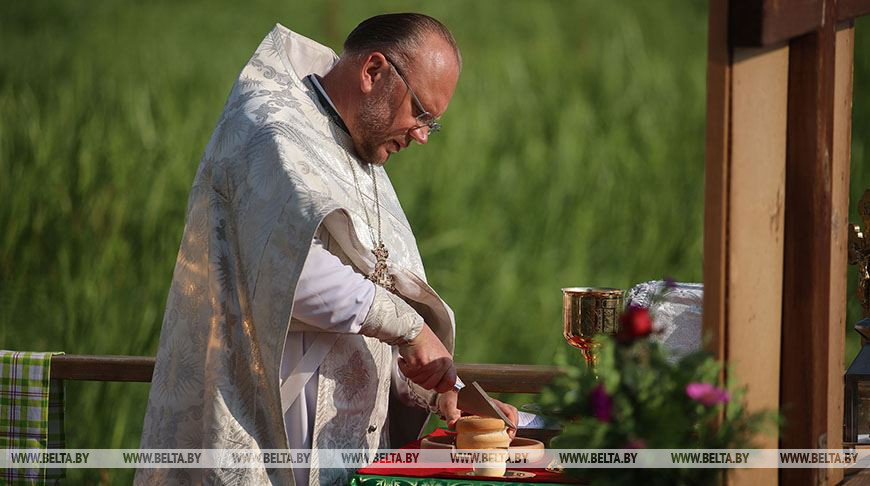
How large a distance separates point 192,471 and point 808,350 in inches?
51.9

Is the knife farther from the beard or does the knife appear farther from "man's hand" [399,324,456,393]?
the beard

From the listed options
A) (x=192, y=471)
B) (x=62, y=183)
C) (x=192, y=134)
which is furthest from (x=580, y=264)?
(x=192, y=471)

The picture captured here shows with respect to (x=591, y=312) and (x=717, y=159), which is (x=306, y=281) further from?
(x=717, y=159)

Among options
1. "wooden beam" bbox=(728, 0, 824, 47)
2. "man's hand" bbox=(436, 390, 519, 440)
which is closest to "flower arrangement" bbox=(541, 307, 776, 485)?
"wooden beam" bbox=(728, 0, 824, 47)

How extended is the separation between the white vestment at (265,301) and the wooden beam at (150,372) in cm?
43

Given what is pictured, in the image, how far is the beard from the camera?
2.79 m

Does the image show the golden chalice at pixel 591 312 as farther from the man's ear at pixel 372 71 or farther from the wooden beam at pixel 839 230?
the man's ear at pixel 372 71

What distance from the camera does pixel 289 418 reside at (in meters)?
2.56

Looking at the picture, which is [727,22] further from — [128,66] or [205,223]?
[128,66]

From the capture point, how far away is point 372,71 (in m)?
2.79

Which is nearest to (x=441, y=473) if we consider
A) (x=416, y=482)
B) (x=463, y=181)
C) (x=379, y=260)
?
(x=416, y=482)

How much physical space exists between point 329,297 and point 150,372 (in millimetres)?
1050

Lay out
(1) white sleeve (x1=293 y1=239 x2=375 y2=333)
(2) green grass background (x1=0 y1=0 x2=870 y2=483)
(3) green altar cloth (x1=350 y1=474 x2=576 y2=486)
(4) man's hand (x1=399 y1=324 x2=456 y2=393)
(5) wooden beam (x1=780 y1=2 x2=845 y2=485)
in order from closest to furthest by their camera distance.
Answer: (5) wooden beam (x1=780 y1=2 x2=845 y2=485)
(3) green altar cloth (x1=350 y1=474 x2=576 y2=486)
(1) white sleeve (x1=293 y1=239 x2=375 y2=333)
(4) man's hand (x1=399 y1=324 x2=456 y2=393)
(2) green grass background (x1=0 y1=0 x2=870 y2=483)

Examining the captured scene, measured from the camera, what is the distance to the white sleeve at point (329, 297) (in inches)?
95.0
